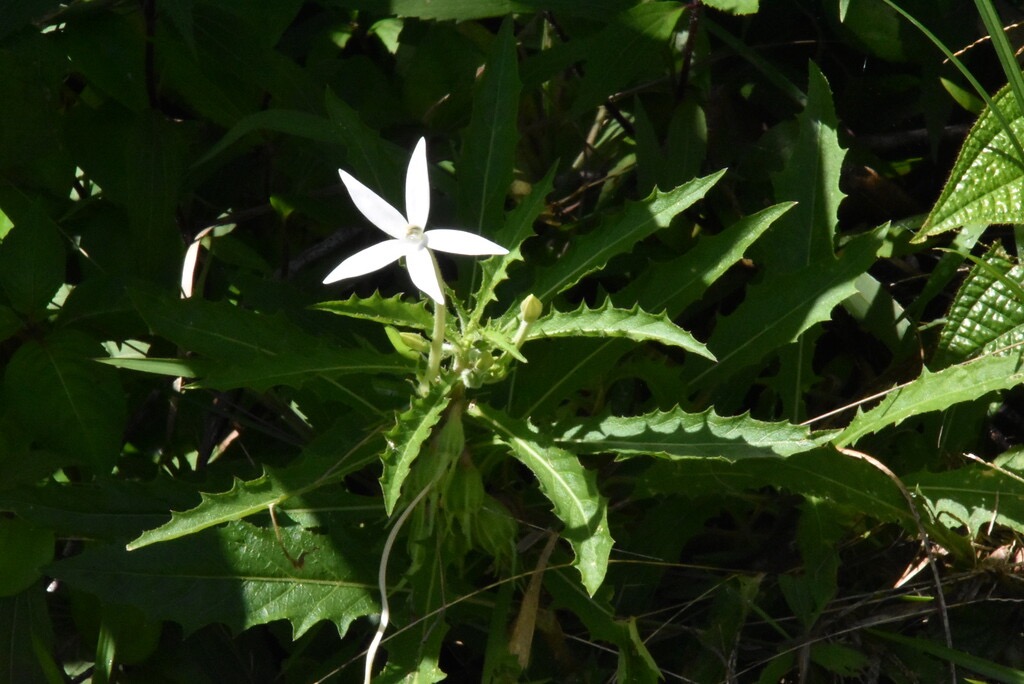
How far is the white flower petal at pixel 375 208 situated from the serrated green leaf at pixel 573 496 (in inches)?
15.7

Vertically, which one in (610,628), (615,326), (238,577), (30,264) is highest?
(30,264)

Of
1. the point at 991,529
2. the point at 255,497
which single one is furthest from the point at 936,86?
the point at 255,497

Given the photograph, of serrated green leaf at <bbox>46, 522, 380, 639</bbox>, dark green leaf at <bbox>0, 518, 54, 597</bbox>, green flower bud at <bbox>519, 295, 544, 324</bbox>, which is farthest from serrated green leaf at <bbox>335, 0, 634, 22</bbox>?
dark green leaf at <bbox>0, 518, 54, 597</bbox>

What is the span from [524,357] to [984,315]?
0.78 meters

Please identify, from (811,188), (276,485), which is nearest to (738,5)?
(811,188)

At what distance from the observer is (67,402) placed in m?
1.58

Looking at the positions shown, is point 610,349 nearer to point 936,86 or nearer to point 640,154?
point 640,154

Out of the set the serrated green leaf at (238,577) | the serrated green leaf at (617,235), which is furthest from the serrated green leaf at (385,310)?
the serrated green leaf at (238,577)

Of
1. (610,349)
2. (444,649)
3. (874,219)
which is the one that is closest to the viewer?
(610,349)

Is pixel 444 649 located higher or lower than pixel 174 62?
lower

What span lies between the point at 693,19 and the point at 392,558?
1.08 meters

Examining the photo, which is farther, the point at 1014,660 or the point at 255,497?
the point at 1014,660

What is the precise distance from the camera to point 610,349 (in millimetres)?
1546

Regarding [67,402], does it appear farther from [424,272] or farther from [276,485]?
[424,272]
